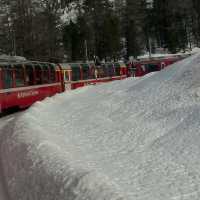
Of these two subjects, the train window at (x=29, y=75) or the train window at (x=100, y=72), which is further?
the train window at (x=100, y=72)

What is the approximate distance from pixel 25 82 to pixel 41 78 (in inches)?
112

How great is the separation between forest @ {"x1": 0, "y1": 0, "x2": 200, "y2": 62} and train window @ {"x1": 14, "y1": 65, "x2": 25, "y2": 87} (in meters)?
32.7

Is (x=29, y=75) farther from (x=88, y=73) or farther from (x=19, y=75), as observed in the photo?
(x=88, y=73)

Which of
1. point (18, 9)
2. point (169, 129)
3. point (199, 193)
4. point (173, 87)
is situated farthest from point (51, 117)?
point (18, 9)

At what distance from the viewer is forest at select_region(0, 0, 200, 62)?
2896 inches

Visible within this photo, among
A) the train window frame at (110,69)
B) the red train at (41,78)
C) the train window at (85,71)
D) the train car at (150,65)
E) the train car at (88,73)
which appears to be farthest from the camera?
the train car at (150,65)

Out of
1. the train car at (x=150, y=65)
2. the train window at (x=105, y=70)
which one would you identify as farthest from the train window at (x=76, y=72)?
the train car at (x=150, y=65)

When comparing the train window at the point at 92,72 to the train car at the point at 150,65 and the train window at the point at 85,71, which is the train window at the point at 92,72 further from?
the train car at the point at 150,65

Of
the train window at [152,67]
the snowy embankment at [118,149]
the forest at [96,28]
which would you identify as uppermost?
the forest at [96,28]

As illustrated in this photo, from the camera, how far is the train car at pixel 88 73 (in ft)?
120

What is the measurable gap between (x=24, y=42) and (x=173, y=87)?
5586cm

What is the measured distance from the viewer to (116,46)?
270 ft

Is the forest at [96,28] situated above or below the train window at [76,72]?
above

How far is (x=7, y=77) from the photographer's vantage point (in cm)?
2603
